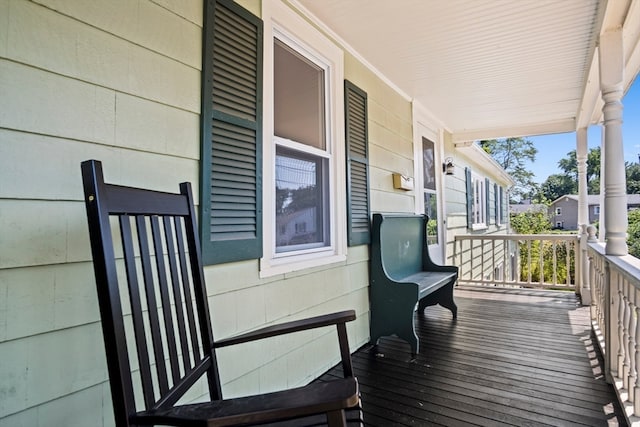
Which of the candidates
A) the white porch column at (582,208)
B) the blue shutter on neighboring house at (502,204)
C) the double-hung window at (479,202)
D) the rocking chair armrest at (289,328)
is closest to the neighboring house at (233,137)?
the rocking chair armrest at (289,328)

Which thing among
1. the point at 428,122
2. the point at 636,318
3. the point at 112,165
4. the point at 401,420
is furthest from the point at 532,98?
the point at 112,165

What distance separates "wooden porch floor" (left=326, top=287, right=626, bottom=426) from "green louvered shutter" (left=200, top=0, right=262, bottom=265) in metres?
1.24

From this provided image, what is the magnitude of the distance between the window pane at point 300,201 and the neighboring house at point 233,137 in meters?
0.01

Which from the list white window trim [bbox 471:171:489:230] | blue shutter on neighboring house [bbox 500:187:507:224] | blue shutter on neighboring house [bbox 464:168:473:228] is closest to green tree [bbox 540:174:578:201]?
blue shutter on neighboring house [bbox 500:187:507:224]

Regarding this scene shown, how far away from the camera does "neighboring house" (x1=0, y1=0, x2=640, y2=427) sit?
1116 mm

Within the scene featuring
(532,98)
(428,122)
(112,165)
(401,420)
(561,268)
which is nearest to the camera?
(112,165)

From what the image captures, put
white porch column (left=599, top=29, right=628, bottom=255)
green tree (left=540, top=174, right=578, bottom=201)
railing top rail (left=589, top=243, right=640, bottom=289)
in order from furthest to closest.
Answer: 1. green tree (left=540, top=174, right=578, bottom=201)
2. white porch column (left=599, top=29, right=628, bottom=255)
3. railing top rail (left=589, top=243, right=640, bottom=289)

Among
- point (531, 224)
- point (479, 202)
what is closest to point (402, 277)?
point (479, 202)

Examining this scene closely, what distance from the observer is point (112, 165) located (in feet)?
4.41

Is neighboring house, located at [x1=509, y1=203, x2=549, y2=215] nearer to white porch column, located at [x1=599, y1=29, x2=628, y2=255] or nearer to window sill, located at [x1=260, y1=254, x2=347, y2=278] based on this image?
white porch column, located at [x1=599, y1=29, x2=628, y2=255]

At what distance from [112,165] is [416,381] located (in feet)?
7.18

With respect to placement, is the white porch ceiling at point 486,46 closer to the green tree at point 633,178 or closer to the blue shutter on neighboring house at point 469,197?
the green tree at point 633,178

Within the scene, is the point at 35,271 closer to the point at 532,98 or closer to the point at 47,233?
the point at 47,233

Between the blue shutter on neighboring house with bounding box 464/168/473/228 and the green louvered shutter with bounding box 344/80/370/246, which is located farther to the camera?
the blue shutter on neighboring house with bounding box 464/168/473/228
